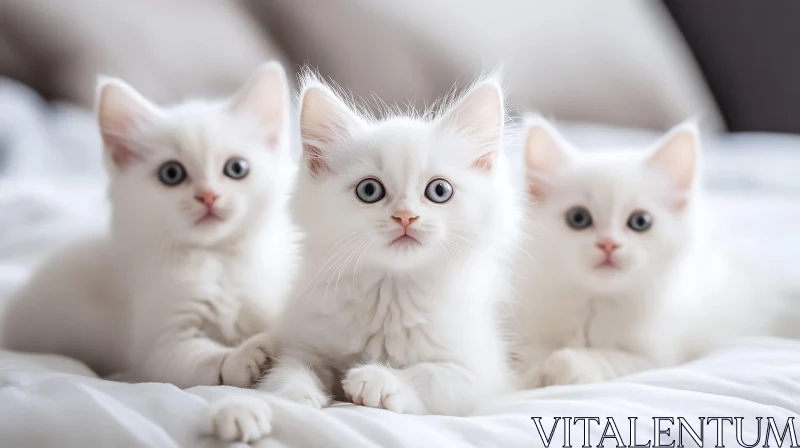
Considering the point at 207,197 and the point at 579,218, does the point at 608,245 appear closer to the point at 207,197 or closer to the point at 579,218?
the point at 579,218

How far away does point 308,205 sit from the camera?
1.02 m

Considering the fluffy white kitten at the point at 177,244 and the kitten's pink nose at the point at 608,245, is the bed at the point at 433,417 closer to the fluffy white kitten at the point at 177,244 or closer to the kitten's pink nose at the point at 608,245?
the fluffy white kitten at the point at 177,244

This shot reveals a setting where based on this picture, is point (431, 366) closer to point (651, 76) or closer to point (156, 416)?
point (156, 416)

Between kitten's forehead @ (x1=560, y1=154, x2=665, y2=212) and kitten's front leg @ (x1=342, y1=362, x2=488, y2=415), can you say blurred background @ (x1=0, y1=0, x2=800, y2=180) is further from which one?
kitten's front leg @ (x1=342, y1=362, x2=488, y2=415)

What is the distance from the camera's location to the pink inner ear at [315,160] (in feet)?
3.38

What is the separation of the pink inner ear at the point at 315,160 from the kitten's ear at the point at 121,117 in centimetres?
30

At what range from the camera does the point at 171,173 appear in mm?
1146

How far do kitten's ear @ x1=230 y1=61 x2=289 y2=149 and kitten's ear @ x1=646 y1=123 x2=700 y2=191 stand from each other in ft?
2.05

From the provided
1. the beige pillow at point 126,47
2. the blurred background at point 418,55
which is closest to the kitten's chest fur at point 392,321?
the blurred background at point 418,55

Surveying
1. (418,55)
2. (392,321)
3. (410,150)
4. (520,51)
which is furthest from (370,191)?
(520,51)

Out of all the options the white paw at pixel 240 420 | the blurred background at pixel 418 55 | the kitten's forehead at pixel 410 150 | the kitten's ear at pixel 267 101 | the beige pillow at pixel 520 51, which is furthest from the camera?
the beige pillow at pixel 520 51

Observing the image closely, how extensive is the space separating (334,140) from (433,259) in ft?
0.69

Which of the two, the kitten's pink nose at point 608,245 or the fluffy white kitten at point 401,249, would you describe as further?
the kitten's pink nose at point 608,245

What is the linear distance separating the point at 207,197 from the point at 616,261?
0.64 m
